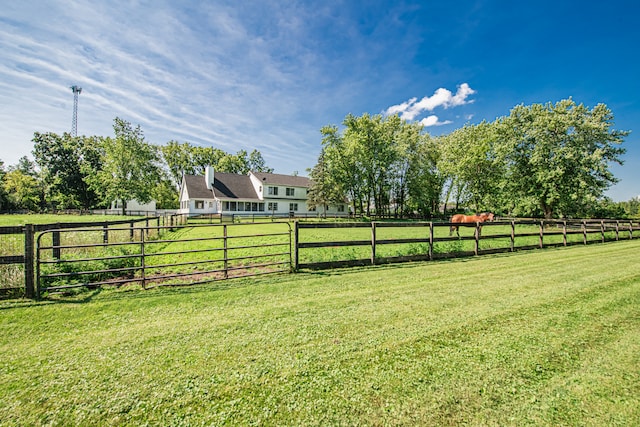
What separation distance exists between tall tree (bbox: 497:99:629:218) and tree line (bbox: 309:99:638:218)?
7cm

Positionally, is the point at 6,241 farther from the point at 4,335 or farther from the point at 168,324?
the point at 168,324

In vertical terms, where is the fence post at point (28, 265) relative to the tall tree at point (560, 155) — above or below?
below

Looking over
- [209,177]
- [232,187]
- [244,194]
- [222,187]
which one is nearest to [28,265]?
[209,177]

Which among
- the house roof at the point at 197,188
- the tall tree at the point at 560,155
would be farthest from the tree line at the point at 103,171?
the tall tree at the point at 560,155

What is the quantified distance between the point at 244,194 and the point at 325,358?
1593 inches

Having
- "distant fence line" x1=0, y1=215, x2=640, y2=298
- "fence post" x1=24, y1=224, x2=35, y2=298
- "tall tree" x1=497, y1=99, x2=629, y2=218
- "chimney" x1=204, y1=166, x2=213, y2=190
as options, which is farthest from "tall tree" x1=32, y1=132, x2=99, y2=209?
"tall tree" x1=497, y1=99, x2=629, y2=218

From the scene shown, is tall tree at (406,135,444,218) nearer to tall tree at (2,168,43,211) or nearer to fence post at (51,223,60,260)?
fence post at (51,223,60,260)

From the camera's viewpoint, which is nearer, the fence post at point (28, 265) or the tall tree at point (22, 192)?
the fence post at point (28, 265)

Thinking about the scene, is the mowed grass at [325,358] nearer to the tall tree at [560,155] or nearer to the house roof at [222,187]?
the tall tree at [560,155]

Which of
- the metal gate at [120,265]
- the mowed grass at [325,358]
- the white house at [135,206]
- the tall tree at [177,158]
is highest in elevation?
the tall tree at [177,158]

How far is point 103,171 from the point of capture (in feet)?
127

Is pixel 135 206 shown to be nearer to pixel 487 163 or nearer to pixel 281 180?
pixel 281 180

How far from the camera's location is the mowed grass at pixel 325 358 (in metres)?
2.29

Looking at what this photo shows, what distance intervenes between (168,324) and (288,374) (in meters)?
2.28
